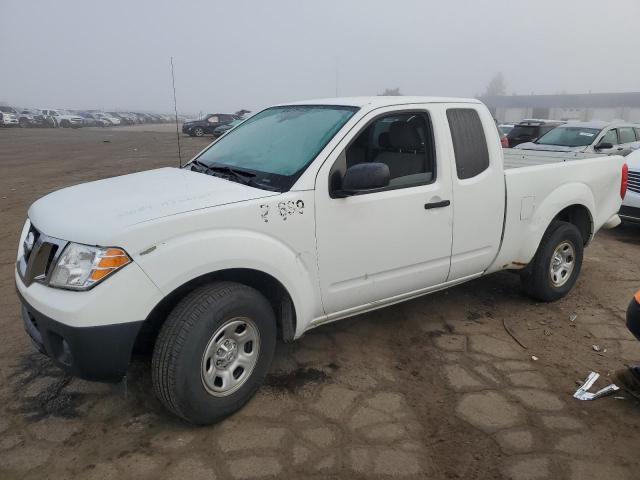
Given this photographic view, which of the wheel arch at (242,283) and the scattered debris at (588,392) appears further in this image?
the scattered debris at (588,392)

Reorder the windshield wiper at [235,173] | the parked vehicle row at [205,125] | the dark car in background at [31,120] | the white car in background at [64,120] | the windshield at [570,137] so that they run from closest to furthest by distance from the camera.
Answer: the windshield wiper at [235,173] < the windshield at [570,137] < the parked vehicle row at [205,125] < the dark car in background at [31,120] < the white car in background at [64,120]

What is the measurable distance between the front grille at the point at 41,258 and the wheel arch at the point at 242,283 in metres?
0.54

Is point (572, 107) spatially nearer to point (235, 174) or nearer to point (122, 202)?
point (235, 174)

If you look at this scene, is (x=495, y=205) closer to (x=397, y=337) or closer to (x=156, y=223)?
(x=397, y=337)

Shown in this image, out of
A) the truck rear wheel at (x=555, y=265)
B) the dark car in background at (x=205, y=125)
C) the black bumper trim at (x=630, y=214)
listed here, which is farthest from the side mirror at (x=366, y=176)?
the dark car in background at (x=205, y=125)

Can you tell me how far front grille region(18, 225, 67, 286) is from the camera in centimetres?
253

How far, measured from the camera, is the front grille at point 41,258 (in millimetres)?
2531

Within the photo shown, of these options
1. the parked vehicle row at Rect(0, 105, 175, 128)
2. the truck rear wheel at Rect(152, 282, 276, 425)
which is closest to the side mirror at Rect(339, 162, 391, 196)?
the truck rear wheel at Rect(152, 282, 276, 425)

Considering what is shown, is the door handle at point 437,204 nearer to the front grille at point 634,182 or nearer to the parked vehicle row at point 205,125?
the front grille at point 634,182

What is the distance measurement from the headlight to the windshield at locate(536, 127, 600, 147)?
406 inches

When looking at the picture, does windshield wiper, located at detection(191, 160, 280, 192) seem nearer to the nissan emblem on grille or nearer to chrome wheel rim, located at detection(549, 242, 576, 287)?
the nissan emblem on grille

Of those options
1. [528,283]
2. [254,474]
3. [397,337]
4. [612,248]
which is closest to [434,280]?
[397,337]

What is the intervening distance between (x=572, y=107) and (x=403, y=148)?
62599 millimetres

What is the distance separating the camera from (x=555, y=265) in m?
4.61
